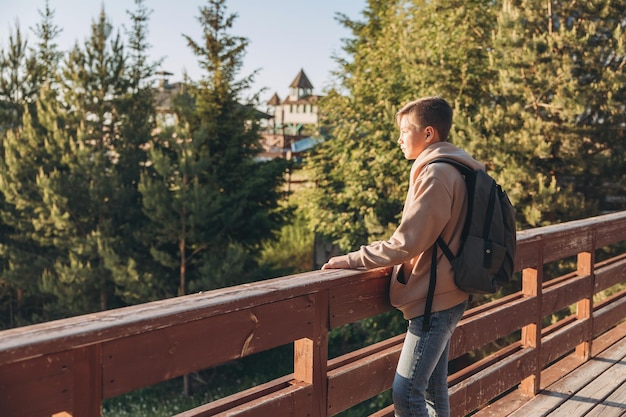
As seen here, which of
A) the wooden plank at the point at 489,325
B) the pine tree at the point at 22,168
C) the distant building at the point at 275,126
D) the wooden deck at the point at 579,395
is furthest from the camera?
the distant building at the point at 275,126

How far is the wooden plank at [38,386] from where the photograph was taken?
151cm

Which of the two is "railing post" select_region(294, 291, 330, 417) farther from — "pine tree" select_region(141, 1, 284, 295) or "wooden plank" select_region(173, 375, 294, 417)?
"pine tree" select_region(141, 1, 284, 295)

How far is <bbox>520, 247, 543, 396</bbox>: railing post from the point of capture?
13.1ft

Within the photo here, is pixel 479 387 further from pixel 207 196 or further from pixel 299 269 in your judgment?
pixel 299 269

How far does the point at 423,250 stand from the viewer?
2.39m

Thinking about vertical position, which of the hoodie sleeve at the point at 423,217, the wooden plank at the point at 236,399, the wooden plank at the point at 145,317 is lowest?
the wooden plank at the point at 236,399

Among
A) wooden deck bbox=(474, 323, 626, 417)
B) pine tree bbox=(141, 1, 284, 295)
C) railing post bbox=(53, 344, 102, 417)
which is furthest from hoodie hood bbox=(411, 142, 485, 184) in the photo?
pine tree bbox=(141, 1, 284, 295)

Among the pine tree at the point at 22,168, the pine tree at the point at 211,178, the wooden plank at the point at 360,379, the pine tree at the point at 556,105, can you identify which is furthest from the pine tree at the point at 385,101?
the wooden plank at the point at 360,379

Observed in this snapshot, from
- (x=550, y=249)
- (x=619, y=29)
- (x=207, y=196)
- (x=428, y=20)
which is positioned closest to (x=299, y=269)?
(x=207, y=196)

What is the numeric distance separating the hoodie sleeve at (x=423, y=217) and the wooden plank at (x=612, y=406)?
2.00 meters

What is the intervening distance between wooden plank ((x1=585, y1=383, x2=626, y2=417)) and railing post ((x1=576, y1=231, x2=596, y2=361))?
0.69 meters

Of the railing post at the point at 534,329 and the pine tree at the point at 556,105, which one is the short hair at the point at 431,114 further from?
the pine tree at the point at 556,105

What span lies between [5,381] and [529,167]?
1619 centimetres

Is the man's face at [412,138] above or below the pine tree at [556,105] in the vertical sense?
below
